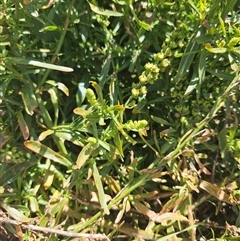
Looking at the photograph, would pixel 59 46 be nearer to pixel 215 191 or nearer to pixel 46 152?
pixel 46 152

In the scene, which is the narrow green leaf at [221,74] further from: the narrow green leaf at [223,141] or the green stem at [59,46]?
the green stem at [59,46]

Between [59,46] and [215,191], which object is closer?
[59,46]

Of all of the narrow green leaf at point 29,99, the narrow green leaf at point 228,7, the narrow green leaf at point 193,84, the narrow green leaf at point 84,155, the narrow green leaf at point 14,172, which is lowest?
the narrow green leaf at point 14,172

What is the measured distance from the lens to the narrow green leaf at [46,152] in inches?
52.4

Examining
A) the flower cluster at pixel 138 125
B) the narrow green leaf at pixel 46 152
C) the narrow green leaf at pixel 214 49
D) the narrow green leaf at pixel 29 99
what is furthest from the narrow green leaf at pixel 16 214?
the narrow green leaf at pixel 214 49

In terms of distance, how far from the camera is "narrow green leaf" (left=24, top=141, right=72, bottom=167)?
1.33 meters

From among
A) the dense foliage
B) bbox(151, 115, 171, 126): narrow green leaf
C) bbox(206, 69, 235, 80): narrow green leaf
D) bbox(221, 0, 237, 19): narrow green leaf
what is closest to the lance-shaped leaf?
the dense foliage

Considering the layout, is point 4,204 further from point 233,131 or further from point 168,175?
point 233,131

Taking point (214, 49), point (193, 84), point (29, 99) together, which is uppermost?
point (214, 49)

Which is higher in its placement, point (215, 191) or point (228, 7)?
point (228, 7)

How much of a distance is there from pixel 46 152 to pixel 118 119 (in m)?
0.23

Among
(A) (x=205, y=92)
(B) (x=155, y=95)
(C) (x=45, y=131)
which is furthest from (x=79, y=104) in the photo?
(A) (x=205, y=92)

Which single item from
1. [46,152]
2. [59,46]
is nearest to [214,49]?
[59,46]

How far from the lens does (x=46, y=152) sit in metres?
1.36
